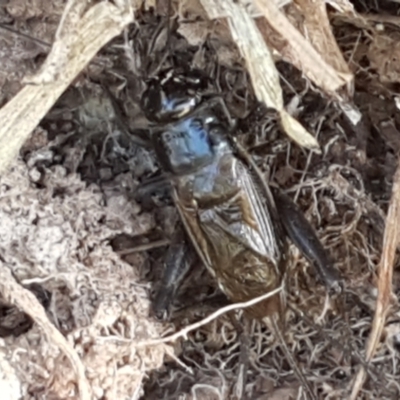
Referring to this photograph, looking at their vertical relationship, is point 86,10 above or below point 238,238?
above

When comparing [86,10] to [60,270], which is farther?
[60,270]

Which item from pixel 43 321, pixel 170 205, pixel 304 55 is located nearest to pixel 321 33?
pixel 304 55

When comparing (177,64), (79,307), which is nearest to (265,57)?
(177,64)

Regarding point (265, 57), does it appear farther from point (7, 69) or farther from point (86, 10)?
point (7, 69)

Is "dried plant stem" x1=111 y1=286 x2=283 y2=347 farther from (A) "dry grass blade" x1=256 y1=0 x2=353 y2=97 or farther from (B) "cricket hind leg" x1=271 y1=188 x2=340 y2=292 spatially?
(A) "dry grass blade" x1=256 y1=0 x2=353 y2=97

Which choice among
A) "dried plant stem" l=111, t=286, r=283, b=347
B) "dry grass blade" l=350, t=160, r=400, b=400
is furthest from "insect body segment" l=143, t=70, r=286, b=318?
"dry grass blade" l=350, t=160, r=400, b=400

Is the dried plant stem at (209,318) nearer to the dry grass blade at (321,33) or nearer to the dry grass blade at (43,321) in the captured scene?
the dry grass blade at (43,321)

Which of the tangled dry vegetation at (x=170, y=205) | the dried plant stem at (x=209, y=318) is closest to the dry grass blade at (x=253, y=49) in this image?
the tangled dry vegetation at (x=170, y=205)

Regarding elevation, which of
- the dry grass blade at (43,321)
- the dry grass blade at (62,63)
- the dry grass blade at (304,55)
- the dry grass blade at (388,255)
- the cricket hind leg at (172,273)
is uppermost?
the dry grass blade at (62,63)
